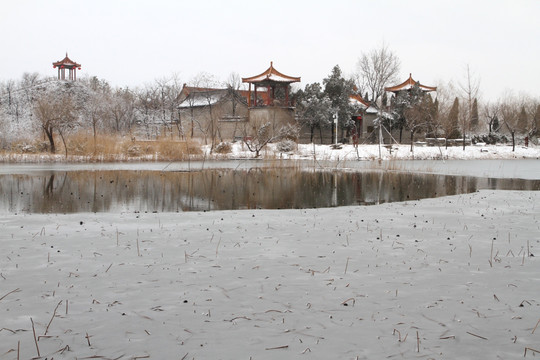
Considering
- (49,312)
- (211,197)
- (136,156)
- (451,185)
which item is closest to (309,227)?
(49,312)

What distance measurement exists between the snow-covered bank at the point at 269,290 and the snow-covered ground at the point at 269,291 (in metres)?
0.02

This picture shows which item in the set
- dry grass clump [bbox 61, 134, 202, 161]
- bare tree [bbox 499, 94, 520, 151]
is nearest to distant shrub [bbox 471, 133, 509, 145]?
bare tree [bbox 499, 94, 520, 151]

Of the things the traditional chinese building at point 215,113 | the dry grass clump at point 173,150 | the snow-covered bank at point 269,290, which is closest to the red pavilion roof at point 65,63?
the traditional chinese building at point 215,113

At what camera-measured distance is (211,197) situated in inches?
527

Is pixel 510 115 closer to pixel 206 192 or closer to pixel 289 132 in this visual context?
pixel 289 132

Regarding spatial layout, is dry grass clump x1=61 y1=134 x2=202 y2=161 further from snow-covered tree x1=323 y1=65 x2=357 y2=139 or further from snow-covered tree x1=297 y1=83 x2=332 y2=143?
snow-covered tree x1=323 y1=65 x2=357 y2=139

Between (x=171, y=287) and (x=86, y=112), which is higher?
(x=86, y=112)

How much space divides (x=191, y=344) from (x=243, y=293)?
1.14 meters

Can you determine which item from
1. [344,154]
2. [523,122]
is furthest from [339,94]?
[523,122]

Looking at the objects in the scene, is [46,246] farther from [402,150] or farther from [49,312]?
[402,150]

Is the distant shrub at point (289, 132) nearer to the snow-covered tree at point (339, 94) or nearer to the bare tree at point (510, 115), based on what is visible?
the snow-covered tree at point (339, 94)

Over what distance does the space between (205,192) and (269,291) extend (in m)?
10.3

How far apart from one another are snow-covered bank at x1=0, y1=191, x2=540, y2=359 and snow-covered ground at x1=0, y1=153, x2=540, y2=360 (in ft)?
0.05

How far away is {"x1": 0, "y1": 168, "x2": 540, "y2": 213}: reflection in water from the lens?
11547mm
